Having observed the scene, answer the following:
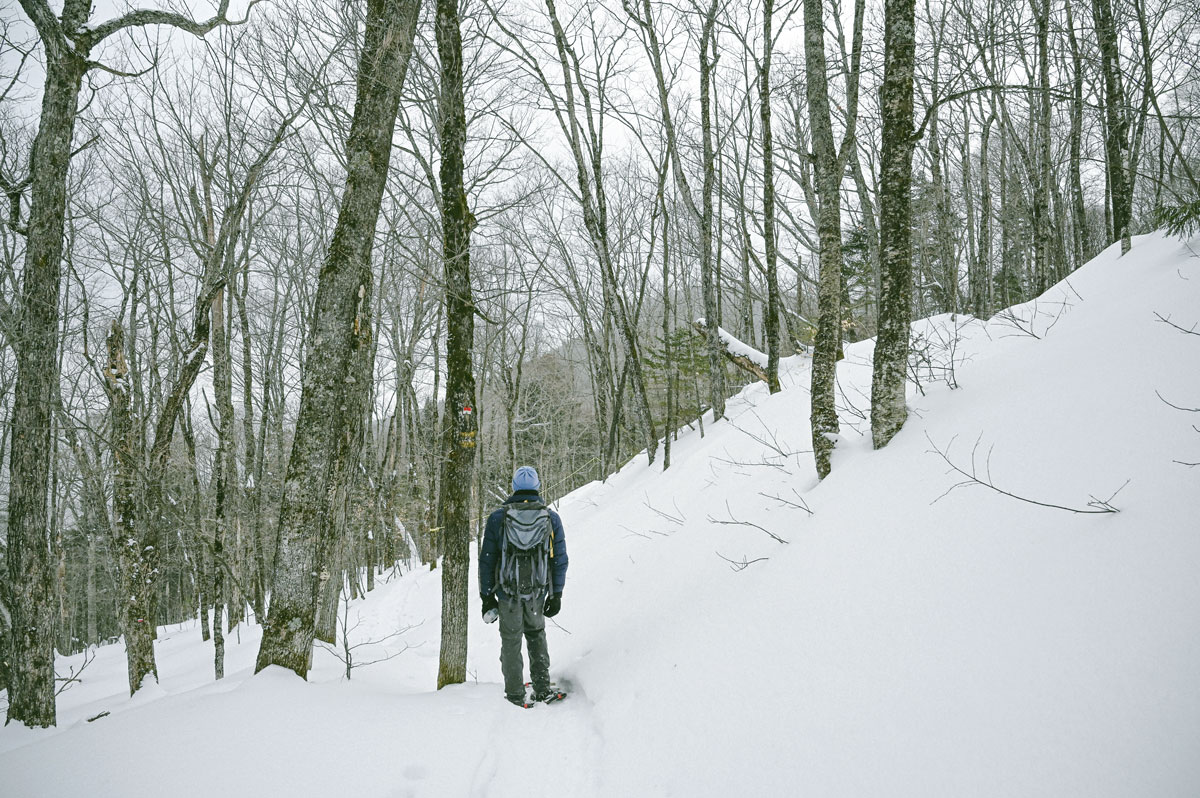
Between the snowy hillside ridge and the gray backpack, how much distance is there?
89 centimetres

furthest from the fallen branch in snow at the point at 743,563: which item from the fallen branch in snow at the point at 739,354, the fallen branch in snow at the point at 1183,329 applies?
the fallen branch in snow at the point at 739,354

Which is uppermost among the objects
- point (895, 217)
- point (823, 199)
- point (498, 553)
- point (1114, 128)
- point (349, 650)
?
point (1114, 128)

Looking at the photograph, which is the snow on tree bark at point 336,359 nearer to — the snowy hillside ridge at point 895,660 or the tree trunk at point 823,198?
the snowy hillside ridge at point 895,660

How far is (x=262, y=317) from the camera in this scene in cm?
1581

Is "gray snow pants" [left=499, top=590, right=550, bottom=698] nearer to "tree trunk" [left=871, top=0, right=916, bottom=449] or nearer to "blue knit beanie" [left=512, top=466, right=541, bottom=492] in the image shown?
"blue knit beanie" [left=512, top=466, right=541, bottom=492]

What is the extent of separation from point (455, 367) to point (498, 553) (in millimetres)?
1698

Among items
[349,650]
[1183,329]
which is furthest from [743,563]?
[349,650]

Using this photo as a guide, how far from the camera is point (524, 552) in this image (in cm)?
446

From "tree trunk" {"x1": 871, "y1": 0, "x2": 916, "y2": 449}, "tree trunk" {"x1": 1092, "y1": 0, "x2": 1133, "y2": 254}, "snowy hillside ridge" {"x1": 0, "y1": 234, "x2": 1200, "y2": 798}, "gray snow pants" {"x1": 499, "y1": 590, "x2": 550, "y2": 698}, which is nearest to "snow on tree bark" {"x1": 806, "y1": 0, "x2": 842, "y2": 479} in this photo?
"tree trunk" {"x1": 871, "y1": 0, "x2": 916, "y2": 449}

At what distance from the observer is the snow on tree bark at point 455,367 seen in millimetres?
4762

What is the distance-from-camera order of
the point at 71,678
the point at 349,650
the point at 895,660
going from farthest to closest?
the point at 71,678, the point at 349,650, the point at 895,660

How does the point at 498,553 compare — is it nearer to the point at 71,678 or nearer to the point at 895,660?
the point at 895,660

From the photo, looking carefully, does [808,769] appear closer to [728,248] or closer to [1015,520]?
[1015,520]

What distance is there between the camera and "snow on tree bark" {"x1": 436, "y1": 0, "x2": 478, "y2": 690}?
476cm
